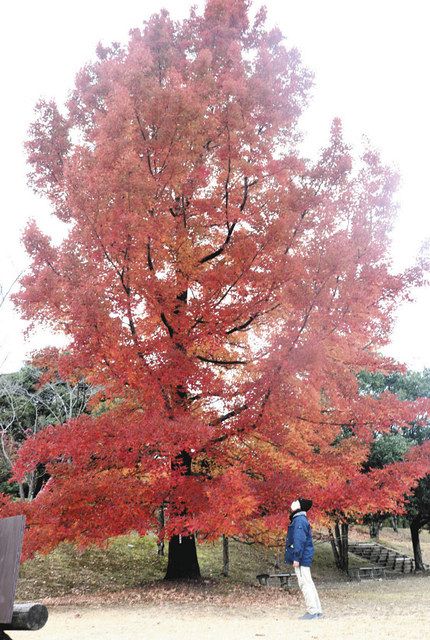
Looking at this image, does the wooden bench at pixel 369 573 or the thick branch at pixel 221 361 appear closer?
the thick branch at pixel 221 361

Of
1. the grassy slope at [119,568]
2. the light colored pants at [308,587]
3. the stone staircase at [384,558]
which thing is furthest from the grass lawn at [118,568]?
the light colored pants at [308,587]

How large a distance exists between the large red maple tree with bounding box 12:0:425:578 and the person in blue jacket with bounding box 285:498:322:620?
0.77 metres

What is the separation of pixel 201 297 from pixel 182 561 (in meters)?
6.59

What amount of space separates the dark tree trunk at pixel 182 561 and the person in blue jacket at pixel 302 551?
5.36 metres

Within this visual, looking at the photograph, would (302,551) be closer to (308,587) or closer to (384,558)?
(308,587)

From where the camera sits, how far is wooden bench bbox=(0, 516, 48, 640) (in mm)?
3393

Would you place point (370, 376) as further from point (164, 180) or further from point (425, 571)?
point (164, 180)

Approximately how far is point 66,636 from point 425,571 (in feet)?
85.6

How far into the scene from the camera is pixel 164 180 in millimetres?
9938

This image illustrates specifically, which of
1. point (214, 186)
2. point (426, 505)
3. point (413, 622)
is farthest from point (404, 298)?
point (426, 505)

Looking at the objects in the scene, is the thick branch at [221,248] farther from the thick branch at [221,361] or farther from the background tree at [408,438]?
the background tree at [408,438]

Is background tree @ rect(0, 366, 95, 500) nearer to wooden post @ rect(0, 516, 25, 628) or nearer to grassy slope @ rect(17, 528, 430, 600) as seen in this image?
grassy slope @ rect(17, 528, 430, 600)

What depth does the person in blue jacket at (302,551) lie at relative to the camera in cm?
773

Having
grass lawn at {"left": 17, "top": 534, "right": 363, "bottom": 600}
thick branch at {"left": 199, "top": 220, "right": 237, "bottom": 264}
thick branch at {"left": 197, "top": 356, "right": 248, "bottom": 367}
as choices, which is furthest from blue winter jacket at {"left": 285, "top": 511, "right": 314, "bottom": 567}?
grass lawn at {"left": 17, "top": 534, "right": 363, "bottom": 600}
